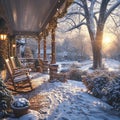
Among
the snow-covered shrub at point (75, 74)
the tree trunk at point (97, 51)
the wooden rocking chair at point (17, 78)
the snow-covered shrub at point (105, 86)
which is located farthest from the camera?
the tree trunk at point (97, 51)

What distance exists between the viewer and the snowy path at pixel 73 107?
186 inches

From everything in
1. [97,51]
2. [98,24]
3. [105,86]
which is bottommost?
[105,86]

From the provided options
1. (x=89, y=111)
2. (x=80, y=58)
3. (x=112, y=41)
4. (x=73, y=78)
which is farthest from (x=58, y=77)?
(x=112, y=41)

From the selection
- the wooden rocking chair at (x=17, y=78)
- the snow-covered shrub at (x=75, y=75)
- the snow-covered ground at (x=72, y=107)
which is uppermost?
the wooden rocking chair at (x=17, y=78)

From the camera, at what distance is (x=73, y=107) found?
5.41m

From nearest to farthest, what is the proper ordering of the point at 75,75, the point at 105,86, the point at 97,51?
the point at 105,86
the point at 75,75
the point at 97,51

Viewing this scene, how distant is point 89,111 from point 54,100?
1339 millimetres

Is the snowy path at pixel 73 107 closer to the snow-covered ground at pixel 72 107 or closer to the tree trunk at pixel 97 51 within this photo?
the snow-covered ground at pixel 72 107

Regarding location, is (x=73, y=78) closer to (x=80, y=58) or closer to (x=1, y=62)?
(x=1, y=62)

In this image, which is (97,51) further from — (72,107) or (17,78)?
(72,107)

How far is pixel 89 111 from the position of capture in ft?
16.8

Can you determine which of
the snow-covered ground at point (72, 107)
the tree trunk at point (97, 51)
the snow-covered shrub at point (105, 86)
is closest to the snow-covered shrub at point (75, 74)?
the snow-covered shrub at point (105, 86)

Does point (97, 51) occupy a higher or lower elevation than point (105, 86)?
higher

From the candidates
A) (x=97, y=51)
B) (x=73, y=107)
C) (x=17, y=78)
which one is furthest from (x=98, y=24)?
(x=73, y=107)
